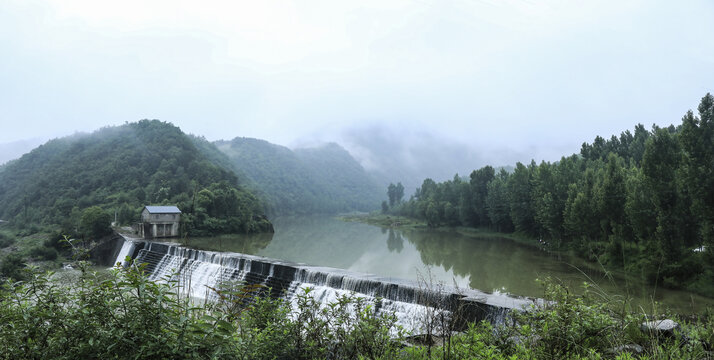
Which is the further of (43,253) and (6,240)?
(6,240)

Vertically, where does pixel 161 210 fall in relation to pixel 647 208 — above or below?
below

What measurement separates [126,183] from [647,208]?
52152 millimetres

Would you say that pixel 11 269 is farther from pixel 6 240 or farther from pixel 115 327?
pixel 115 327

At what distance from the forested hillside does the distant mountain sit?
30234 mm

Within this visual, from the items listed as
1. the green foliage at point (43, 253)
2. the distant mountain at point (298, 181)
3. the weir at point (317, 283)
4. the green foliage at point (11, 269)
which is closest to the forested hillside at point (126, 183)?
the green foliage at point (43, 253)

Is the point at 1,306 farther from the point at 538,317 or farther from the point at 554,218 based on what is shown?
the point at 554,218

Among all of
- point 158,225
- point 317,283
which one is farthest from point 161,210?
point 317,283

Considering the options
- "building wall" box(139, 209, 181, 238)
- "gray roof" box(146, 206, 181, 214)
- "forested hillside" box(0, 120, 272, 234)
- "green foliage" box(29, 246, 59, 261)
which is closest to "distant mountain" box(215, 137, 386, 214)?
"forested hillside" box(0, 120, 272, 234)

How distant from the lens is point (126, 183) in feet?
157

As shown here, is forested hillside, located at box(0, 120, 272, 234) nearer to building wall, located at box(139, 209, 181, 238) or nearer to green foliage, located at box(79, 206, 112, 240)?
building wall, located at box(139, 209, 181, 238)

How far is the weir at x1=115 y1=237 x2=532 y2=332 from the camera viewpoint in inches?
387

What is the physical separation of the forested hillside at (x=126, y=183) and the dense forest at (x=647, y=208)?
28.1m

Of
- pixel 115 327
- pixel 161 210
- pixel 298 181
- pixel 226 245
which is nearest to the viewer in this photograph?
pixel 115 327

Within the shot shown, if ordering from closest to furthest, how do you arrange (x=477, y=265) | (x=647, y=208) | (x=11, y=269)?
(x=11, y=269) → (x=647, y=208) → (x=477, y=265)
